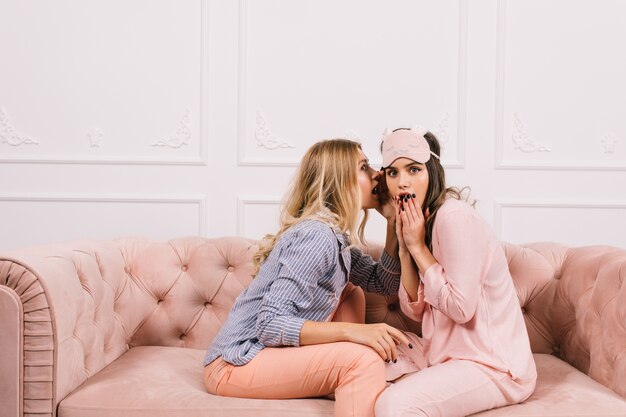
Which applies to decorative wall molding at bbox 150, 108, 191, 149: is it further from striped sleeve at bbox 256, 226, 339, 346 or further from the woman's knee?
the woman's knee

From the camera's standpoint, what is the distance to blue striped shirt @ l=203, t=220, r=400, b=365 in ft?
5.79

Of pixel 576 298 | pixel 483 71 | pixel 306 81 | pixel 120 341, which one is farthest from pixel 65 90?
pixel 576 298

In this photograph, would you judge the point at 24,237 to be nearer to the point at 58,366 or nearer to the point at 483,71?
the point at 58,366

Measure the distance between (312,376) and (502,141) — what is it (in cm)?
171

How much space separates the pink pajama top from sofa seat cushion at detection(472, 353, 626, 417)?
0.25 ft

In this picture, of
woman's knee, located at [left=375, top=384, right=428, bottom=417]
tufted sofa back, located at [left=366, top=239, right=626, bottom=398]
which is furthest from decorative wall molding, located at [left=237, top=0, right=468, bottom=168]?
woman's knee, located at [left=375, top=384, right=428, bottom=417]

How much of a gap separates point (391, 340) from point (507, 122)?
163 cm

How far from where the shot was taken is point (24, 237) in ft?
10.2

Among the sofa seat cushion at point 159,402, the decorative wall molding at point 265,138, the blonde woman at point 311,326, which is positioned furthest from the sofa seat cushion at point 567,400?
the decorative wall molding at point 265,138

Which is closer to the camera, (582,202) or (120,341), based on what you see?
(120,341)

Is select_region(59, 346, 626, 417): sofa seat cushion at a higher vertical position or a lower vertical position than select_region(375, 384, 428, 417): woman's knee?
lower

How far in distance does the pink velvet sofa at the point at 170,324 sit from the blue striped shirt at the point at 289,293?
17 centimetres

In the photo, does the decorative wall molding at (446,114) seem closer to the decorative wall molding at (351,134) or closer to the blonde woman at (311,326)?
the decorative wall molding at (351,134)

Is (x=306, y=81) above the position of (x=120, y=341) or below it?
above
